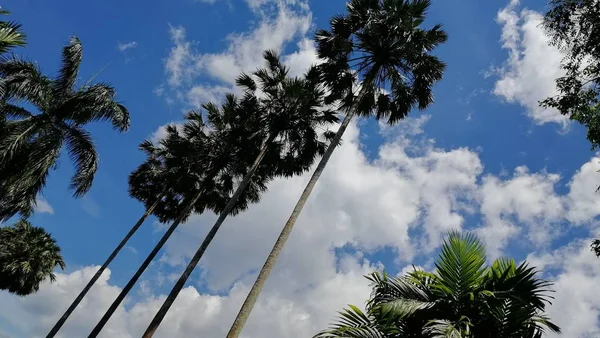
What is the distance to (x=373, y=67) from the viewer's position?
14727mm

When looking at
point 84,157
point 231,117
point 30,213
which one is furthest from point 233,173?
point 30,213

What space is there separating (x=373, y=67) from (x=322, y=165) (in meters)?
5.14

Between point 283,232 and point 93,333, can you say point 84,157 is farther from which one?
point 283,232

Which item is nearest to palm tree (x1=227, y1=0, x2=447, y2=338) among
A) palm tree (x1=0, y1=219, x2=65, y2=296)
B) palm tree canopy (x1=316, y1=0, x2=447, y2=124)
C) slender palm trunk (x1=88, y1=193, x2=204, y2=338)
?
palm tree canopy (x1=316, y1=0, x2=447, y2=124)

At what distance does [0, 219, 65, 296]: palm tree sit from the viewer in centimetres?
2606

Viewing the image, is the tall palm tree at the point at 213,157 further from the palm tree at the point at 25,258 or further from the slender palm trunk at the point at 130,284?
the palm tree at the point at 25,258

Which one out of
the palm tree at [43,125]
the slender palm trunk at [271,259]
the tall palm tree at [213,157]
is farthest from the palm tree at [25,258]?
the slender palm trunk at [271,259]

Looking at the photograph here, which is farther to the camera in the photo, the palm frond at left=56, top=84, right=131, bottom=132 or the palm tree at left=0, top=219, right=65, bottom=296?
the palm tree at left=0, top=219, right=65, bottom=296

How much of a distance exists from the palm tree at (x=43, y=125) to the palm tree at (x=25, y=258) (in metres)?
16.1

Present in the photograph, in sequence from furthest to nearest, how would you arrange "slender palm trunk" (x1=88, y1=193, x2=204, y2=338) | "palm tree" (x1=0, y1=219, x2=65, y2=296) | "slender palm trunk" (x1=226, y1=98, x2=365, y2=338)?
1. "palm tree" (x1=0, y1=219, x2=65, y2=296)
2. "slender palm trunk" (x1=88, y1=193, x2=204, y2=338)
3. "slender palm trunk" (x1=226, y1=98, x2=365, y2=338)

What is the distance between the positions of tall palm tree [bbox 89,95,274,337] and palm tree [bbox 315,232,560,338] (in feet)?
47.3

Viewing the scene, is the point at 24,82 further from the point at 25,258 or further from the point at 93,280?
the point at 25,258

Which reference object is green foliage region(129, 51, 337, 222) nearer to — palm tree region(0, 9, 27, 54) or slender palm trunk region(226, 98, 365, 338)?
slender palm trunk region(226, 98, 365, 338)

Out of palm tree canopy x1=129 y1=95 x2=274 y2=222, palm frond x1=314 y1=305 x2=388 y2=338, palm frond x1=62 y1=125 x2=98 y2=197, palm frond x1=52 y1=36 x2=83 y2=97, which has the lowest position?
palm frond x1=314 y1=305 x2=388 y2=338
